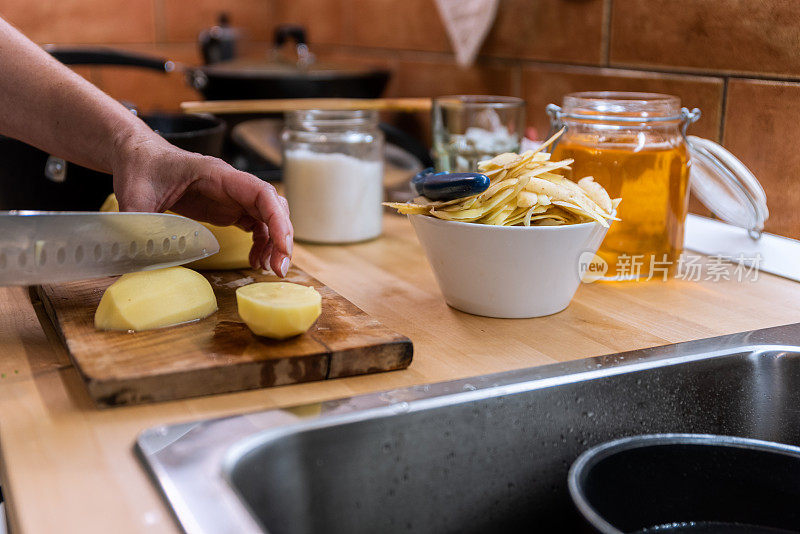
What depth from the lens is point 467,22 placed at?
58.6 inches

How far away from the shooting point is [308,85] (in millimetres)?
1619

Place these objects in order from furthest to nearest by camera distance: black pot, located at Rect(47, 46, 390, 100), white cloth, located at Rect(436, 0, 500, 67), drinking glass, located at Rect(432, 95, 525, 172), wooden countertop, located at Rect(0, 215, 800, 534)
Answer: black pot, located at Rect(47, 46, 390, 100)
white cloth, located at Rect(436, 0, 500, 67)
drinking glass, located at Rect(432, 95, 525, 172)
wooden countertop, located at Rect(0, 215, 800, 534)

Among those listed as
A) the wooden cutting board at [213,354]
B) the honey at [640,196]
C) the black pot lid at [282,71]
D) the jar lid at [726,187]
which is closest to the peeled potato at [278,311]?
→ the wooden cutting board at [213,354]

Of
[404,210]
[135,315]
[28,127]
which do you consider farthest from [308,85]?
[135,315]

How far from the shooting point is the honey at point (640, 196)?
887mm

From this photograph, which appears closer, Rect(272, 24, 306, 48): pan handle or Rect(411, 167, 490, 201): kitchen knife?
Rect(411, 167, 490, 201): kitchen knife

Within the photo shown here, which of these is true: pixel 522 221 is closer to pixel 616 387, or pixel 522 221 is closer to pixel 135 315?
pixel 616 387

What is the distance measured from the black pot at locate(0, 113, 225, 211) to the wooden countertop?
0.20 meters

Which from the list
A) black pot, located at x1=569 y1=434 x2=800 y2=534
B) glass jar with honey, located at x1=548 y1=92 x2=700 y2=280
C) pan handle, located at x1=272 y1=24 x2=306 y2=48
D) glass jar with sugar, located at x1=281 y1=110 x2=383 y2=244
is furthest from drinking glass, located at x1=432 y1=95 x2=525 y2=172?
pan handle, located at x1=272 y1=24 x2=306 y2=48

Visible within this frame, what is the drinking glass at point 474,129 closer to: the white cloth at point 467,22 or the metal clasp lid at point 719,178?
the metal clasp lid at point 719,178

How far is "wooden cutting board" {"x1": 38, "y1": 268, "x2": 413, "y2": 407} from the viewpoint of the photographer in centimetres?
61

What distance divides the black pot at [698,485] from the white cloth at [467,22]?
1.00 metres

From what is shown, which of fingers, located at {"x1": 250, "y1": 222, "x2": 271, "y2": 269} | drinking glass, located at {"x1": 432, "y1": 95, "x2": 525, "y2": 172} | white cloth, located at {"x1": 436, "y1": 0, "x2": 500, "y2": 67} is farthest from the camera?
white cloth, located at {"x1": 436, "y1": 0, "x2": 500, "y2": 67}

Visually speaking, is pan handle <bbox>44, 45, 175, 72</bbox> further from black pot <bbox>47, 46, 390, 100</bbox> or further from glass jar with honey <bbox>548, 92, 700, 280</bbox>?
glass jar with honey <bbox>548, 92, 700, 280</bbox>
